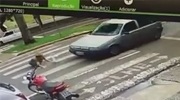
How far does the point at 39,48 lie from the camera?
23.2 metres

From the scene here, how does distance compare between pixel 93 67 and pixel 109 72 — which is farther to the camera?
pixel 93 67

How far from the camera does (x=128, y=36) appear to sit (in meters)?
19.3

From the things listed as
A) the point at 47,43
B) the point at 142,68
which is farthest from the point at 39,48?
the point at 142,68

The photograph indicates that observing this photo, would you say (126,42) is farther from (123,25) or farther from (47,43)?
(47,43)

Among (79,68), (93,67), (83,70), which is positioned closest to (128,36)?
(93,67)

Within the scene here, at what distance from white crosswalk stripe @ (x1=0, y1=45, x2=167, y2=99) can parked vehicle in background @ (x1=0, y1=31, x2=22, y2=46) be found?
339 inches

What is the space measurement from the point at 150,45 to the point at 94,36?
2.55m

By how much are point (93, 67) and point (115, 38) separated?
2.20 metres

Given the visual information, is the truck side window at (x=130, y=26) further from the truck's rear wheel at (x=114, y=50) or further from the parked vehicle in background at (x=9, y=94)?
the parked vehicle in background at (x=9, y=94)

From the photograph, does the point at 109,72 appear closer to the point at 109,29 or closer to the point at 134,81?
the point at 134,81

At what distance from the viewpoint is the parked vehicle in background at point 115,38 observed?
18.3 m

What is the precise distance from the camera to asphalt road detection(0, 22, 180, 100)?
1478 centimetres

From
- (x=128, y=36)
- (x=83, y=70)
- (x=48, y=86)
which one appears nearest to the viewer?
(x=48, y=86)

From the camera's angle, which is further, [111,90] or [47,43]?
[47,43]
